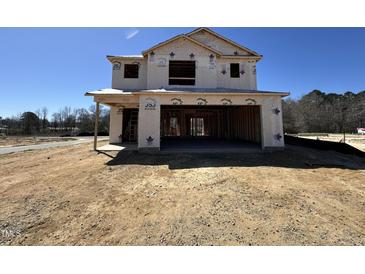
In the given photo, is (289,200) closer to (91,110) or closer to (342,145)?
(342,145)

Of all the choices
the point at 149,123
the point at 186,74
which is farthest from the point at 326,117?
the point at 149,123

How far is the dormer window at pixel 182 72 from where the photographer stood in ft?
38.3

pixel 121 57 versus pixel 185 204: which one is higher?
pixel 121 57

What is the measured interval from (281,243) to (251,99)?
7.88 m

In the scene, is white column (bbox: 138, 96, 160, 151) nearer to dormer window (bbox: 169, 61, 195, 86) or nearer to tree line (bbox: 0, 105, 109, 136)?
dormer window (bbox: 169, 61, 195, 86)

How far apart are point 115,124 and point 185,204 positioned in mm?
10443

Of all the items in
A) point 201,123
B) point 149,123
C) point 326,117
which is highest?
point 326,117

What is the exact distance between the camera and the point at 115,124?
1272 cm

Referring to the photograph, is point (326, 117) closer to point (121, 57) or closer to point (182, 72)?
point (182, 72)

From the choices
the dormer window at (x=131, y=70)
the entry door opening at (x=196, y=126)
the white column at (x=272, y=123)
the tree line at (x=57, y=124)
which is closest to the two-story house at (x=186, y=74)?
the dormer window at (x=131, y=70)

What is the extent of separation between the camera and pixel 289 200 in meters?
4.17

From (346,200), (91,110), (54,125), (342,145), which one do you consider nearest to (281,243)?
(346,200)

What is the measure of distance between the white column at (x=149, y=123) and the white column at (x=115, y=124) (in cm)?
459

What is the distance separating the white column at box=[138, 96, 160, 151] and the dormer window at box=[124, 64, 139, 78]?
184 inches
